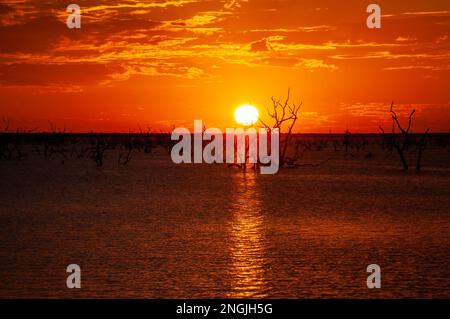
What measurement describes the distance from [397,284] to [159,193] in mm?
9826

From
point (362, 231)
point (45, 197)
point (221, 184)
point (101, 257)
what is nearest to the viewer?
point (101, 257)

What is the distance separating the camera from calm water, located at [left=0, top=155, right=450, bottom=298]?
24.9ft

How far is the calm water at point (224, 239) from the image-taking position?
758 cm

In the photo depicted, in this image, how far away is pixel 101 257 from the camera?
8.95 metres

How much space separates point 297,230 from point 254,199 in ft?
15.8

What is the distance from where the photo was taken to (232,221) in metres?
12.3

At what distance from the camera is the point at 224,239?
10.3 m
